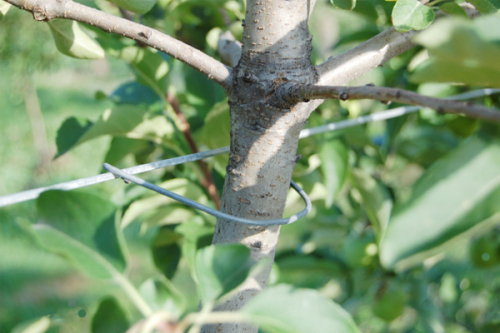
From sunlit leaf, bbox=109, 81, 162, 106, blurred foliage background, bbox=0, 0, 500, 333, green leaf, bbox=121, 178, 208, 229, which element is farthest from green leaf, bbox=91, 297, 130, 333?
sunlit leaf, bbox=109, 81, 162, 106

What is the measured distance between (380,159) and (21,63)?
3137mm

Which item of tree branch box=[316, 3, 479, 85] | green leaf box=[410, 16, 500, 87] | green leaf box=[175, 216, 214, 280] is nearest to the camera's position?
green leaf box=[410, 16, 500, 87]

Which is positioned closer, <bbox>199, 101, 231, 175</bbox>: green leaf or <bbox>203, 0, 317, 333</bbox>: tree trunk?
<bbox>203, 0, 317, 333</bbox>: tree trunk

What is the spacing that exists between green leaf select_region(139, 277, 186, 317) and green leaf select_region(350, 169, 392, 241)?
1.38 ft

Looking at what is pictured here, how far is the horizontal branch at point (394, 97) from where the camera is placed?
0.19 m

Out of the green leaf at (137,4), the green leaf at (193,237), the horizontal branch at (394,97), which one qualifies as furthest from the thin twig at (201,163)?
the horizontal branch at (394,97)

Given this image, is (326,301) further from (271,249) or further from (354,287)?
(354,287)

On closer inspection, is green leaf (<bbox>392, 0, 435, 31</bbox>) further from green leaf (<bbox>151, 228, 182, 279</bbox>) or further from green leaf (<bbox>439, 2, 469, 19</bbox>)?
green leaf (<bbox>151, 228, 182, 279</bbox>)

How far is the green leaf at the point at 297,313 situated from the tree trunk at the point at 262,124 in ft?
0.42

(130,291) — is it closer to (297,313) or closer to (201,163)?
(297,313)

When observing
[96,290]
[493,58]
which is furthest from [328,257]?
[96,290]

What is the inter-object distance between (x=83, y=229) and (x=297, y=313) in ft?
0.51

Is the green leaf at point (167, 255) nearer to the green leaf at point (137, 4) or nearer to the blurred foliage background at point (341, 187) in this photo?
the blurred foliage background at point (341, 187)

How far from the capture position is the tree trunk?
337 millimetres
